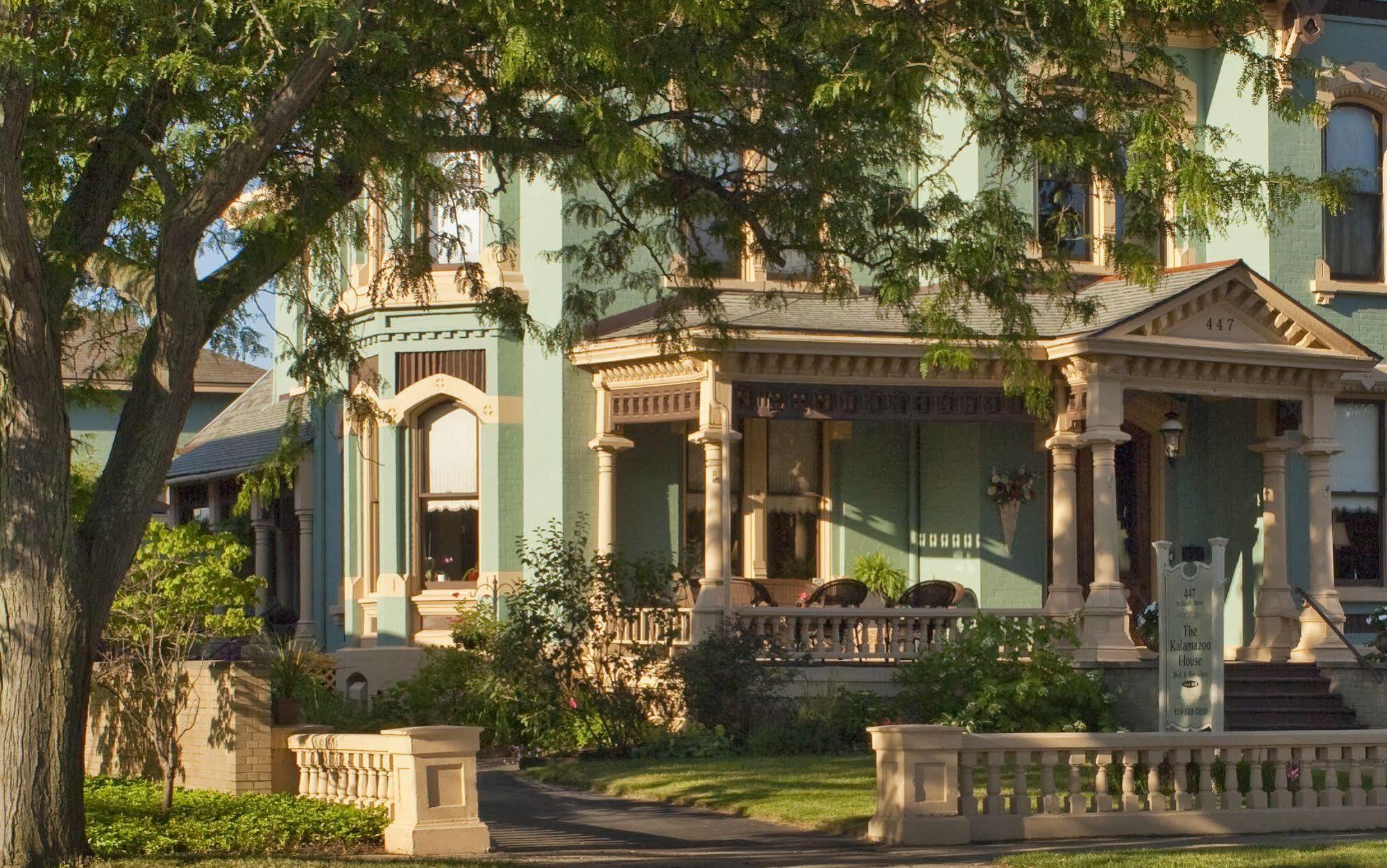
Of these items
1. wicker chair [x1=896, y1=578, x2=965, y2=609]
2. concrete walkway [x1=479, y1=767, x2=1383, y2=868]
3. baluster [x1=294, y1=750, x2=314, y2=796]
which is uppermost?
wicker chair [x1=896, y1=578, x2=965, y2=609]

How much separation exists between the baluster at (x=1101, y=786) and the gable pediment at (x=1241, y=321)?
24.0ft

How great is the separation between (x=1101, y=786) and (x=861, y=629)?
21.0 feet

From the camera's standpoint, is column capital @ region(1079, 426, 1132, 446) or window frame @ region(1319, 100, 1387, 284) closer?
column capital @ region(1079, 426, 1132, 446)

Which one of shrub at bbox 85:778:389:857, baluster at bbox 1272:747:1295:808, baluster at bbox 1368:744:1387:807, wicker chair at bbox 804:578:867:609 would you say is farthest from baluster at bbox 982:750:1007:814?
wicker chair at bbox 804:578:867:609

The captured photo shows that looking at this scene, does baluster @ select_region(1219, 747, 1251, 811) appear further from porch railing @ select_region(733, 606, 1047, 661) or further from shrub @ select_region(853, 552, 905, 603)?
shrub @ select_region(853, 552, 905, 603)

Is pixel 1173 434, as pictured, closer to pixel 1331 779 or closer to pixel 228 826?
pixel 1331 779

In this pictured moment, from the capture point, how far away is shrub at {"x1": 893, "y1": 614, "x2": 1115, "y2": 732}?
57.1 ft

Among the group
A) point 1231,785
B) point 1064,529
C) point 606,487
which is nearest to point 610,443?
point 606,487

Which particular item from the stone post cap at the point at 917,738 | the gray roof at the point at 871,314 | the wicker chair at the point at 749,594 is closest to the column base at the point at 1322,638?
the gray roof at the point at 871,314

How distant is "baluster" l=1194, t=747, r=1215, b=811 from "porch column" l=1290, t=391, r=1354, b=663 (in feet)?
24.7

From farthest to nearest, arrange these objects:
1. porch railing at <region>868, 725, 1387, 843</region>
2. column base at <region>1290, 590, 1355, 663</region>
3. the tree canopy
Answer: column base at <region>1290, 590, 1355, 663</region> < porch railing at <region>868, 725, 1387, 843</region> < the tree canopy

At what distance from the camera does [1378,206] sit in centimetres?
2300

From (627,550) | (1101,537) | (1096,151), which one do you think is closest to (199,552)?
(1096,151)

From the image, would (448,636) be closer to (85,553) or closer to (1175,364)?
(1175,364)
